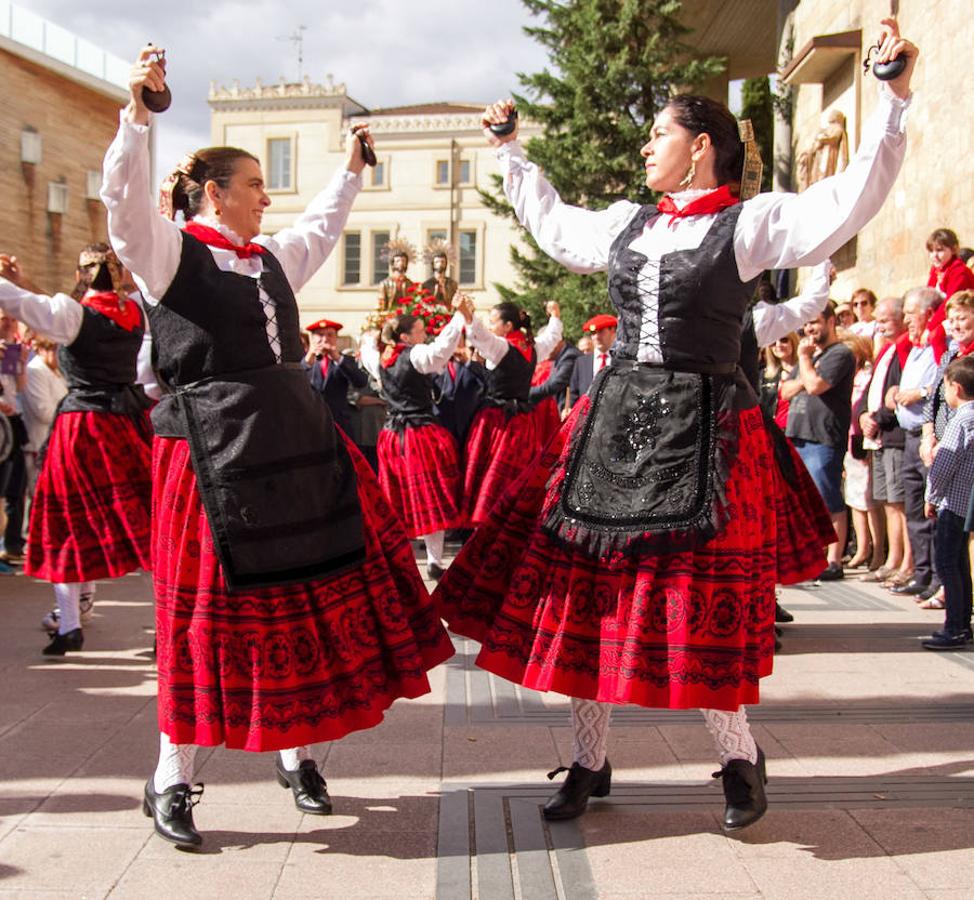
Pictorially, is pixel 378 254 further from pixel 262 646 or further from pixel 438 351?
pixel 262 646

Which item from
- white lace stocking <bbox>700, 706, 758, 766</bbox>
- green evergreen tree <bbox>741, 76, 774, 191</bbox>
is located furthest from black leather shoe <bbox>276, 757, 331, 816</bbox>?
green evergreen tree <bbox>741, 76, 774, 191</bbox>

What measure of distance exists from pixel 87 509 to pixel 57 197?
2206cm

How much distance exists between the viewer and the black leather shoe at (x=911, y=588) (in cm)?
694

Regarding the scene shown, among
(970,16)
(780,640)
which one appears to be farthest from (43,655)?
(970,16)

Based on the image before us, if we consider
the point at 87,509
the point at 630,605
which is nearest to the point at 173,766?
the point at 630,605

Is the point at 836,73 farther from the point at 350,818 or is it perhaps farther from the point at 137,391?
the point at 350,818

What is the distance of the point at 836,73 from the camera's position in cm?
1259

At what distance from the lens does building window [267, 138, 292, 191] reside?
38594 mm

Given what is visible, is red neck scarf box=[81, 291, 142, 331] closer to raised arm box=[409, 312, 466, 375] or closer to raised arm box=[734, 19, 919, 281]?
raised arm box=[409, 312, 466, 375]

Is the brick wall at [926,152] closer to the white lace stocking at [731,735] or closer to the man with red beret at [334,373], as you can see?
the man with red beret at [334,373]

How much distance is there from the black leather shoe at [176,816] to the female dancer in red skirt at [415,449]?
4643 mm

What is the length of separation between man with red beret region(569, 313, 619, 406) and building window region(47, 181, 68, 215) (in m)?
17.9

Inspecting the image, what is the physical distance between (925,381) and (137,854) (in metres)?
5.35

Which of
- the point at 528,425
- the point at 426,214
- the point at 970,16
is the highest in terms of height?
the point at 426,214
